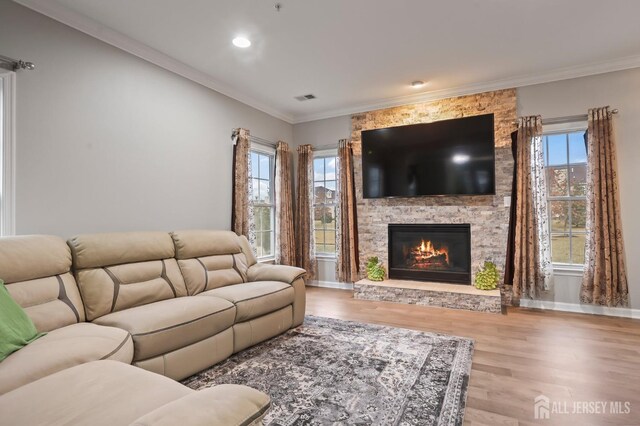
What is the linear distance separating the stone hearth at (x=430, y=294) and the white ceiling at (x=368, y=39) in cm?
261

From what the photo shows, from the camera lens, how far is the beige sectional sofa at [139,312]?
4.13 feet

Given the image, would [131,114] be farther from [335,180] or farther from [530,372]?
[530,372]

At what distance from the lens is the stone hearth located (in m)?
4.04

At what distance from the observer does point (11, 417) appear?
1.11 meters

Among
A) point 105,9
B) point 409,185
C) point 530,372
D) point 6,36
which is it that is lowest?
point 530,372

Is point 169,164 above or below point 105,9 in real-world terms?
below

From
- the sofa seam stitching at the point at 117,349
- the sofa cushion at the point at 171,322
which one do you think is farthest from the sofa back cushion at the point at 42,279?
the sofa seam stitching at the point at 117,349

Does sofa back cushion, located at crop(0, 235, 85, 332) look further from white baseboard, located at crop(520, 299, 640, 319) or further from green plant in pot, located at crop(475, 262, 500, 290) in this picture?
white baseboard, located at crop(520, 299, 640, 319)

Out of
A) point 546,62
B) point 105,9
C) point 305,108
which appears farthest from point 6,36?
point 546,62

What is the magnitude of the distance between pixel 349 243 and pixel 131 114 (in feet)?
10.9

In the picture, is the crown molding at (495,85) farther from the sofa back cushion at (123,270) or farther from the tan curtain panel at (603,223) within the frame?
the sofa back cushion at (123,270)

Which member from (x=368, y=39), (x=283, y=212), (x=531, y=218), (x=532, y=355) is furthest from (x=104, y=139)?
(x=531, y=218)

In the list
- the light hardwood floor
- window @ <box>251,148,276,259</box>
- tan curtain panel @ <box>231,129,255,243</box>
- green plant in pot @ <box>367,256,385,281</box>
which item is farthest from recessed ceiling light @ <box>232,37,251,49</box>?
green plant in pot @ <box>367,256,385,281</box>

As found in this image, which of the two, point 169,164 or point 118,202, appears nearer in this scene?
point 118,202
